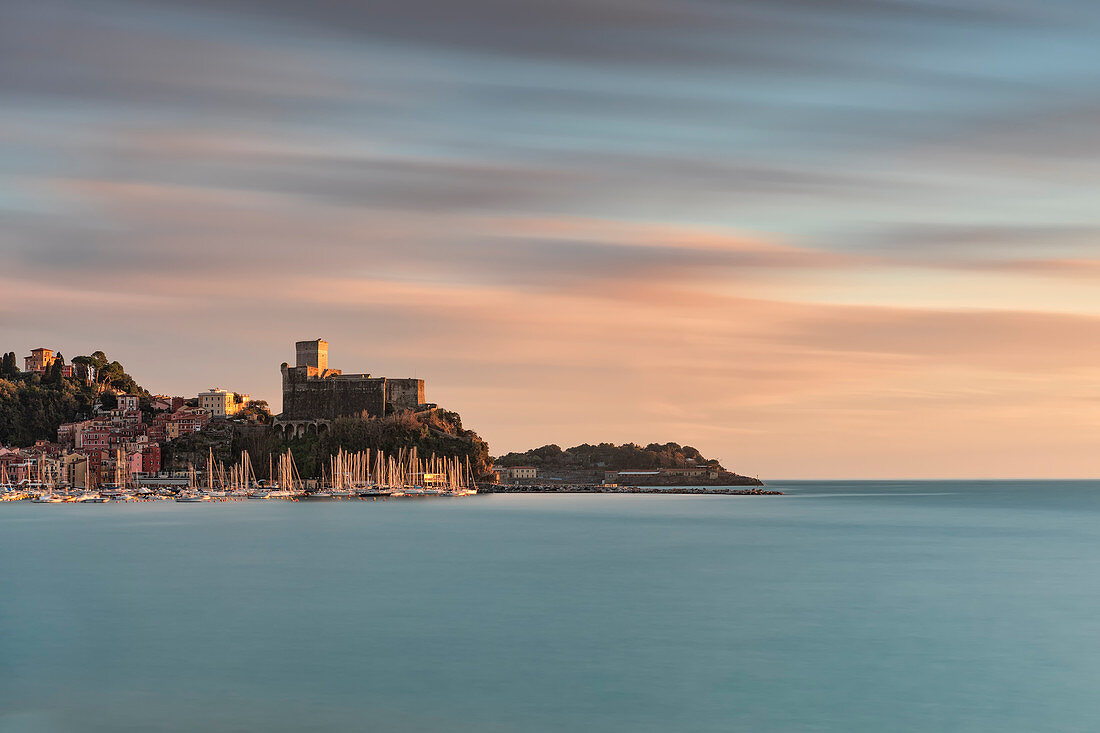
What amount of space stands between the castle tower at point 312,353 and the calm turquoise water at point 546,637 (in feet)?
322

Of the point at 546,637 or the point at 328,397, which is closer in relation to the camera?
the point at 546,637

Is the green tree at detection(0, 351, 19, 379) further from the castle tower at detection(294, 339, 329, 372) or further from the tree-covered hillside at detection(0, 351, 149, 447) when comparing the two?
the castle tower at detection(294, 339, 329, 372)

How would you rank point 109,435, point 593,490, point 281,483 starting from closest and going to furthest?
1. point 281,483
2. point 109,435
3. point 593,490

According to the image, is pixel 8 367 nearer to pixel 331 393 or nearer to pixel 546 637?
pixel 331 393

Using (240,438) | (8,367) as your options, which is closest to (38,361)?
(8,367)

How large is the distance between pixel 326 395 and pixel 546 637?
12598 centimetres

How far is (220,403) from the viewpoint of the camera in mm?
156375

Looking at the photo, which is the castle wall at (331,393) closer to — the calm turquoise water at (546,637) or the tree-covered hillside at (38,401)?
the tree-covered hillside at (38,401)

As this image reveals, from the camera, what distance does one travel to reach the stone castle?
146 meters

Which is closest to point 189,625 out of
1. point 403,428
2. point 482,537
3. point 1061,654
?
point 1061,654

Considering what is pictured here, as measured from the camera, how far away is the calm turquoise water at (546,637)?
17.6 m

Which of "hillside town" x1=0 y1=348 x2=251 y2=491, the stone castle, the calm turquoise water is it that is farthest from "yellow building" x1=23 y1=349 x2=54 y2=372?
the calm turquoise water

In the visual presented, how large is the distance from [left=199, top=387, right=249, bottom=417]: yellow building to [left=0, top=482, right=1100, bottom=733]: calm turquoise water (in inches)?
4172

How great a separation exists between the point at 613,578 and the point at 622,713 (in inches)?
777
